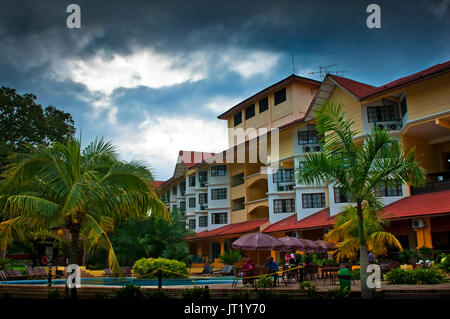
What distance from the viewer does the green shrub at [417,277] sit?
1380 centimetres

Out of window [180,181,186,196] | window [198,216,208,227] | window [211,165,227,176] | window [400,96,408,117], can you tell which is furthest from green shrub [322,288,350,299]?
window [180,181,186,196]

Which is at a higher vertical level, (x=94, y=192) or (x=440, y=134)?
(x=440, y=134)

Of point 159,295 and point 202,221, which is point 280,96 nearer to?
point 202,221

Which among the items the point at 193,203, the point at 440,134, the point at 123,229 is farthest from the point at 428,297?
the point at 193,203

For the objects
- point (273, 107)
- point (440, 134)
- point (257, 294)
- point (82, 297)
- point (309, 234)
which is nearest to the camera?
point (257, 294)

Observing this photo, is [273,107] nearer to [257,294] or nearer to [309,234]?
[309,234]

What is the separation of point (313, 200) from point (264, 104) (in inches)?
457

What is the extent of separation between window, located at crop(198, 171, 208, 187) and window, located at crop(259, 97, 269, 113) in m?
9.56

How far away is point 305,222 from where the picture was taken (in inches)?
1141
